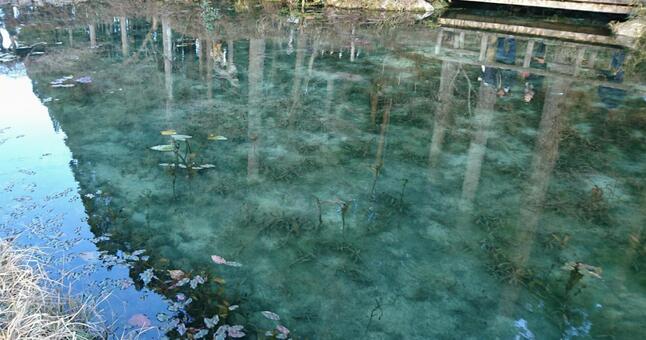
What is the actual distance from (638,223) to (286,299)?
289 cm

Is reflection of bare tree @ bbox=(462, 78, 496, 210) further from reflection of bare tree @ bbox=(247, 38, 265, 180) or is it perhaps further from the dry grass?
the dry grass

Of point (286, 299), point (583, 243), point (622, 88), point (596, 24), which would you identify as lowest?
point (286, 299)

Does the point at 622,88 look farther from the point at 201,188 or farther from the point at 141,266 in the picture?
the point at 141,266

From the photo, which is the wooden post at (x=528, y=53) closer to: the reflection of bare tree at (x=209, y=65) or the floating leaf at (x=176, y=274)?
the reflection of bare tree at (x=209, y=65)

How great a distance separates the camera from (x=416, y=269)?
3312 millimetres

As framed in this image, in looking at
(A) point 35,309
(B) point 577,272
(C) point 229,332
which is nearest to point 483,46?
(B) point 577,272

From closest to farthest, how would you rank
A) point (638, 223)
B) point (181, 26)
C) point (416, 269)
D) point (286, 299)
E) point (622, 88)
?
point (286, 299) < point (416, 269) < point (638, 223) < point (622, 88) < point (181, 26)

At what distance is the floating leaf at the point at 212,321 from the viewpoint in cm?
275

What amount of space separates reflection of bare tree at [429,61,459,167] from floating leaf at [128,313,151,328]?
2.95 metres

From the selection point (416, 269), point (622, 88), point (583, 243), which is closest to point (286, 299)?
point (416, 269)

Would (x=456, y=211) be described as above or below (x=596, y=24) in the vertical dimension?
below

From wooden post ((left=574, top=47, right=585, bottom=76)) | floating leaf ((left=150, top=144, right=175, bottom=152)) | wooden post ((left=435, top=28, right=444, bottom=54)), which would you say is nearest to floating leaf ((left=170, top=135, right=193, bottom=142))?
floating leaf ((left=150, top=144, right=175, bottom=152))

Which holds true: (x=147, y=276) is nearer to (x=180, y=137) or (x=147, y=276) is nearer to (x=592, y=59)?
(x=180, y=137)

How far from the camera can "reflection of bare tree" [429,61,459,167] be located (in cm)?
504
